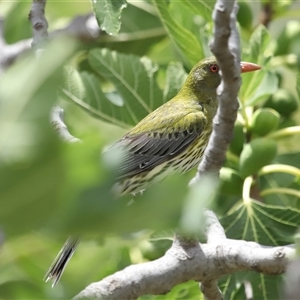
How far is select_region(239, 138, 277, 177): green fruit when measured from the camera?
200 centimetres

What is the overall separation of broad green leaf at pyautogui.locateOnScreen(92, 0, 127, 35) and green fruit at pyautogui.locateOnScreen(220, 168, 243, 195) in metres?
0.63

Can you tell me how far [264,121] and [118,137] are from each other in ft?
2.24

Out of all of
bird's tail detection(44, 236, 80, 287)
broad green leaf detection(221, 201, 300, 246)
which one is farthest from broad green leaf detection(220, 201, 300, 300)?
bird's tail detection(44, 236, 80, 287)

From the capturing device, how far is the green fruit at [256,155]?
6.57 feet

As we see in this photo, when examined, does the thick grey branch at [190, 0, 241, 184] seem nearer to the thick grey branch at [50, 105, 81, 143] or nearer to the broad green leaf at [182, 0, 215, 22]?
the thick grey branch at [50, 105, 81, 143]

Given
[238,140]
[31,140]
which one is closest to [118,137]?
[238,140]

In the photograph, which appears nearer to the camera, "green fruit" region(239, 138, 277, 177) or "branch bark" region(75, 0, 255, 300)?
"branch bark" region(75, 0, 255, 300)

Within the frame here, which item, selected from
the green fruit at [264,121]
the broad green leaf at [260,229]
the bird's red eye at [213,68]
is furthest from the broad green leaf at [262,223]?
the bird's red eye at [213,68]

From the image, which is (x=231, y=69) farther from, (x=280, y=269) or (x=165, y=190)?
(x=165, y=190)

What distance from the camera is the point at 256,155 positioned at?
1995 mm

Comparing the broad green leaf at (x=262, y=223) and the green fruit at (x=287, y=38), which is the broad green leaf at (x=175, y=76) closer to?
the green fruit at (x=287, y=38)

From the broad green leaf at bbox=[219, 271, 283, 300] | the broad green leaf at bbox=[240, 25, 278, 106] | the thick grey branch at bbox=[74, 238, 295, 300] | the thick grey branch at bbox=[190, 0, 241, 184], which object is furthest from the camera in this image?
the broad green leaf at bbox=[240, 25, 278, 106]

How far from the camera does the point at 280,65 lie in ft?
8.50

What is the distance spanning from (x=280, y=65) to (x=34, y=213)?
2.30m
